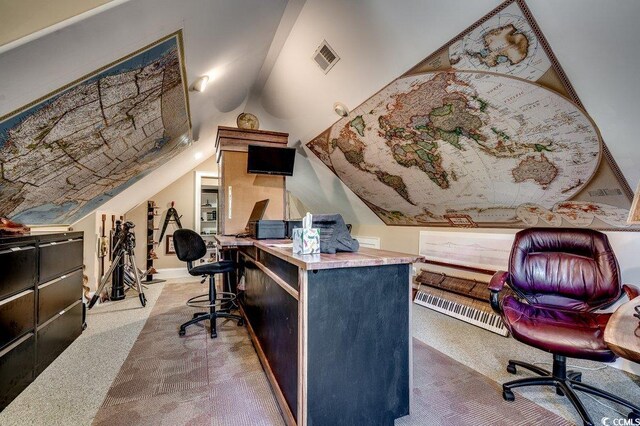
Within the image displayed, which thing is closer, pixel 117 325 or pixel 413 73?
pixel 413 73

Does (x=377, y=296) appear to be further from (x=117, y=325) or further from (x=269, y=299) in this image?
(x=117, y=325)

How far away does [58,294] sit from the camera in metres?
2.49

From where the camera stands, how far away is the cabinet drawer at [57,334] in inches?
86.1

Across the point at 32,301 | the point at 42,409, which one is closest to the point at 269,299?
the point at 42,409

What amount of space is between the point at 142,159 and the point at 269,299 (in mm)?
2340

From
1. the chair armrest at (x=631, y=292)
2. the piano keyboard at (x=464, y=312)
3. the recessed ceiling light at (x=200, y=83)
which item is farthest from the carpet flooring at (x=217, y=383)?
the recessed ceiling light at (x=200, y=83)

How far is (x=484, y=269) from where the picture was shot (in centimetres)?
321

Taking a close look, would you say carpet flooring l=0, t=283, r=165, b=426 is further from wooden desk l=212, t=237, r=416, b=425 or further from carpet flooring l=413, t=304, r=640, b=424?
carpet flooring l=413, t=304, r=640, b=424

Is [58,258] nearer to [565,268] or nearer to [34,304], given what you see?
[34,304]

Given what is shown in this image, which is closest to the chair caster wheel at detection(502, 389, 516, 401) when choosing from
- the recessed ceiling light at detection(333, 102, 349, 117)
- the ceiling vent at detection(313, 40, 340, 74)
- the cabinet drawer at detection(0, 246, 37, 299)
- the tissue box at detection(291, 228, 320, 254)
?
the tissue box at detection(291, 228, 320, 254)

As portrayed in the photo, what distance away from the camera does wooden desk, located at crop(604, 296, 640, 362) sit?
40.5 inches

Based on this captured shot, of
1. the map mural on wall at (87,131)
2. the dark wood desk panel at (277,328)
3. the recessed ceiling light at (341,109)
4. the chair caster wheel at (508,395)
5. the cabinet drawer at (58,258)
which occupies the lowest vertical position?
the chair caster wheel at (508,395)

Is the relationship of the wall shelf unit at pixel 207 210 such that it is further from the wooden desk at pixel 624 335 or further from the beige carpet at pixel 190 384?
the wooden desk at pixel 624 335

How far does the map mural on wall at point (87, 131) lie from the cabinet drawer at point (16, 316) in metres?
0.64
